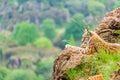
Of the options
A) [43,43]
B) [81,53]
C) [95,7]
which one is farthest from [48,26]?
[81,53]

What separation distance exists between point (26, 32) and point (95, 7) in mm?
19349

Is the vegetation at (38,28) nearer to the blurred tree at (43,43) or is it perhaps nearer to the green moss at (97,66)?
the blurred tree at (43,43)

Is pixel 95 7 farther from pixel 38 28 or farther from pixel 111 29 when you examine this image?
pixel 111 29

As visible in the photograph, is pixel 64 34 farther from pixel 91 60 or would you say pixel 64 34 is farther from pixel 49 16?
pixel 91 60

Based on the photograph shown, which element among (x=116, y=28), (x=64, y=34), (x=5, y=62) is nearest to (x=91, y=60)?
(x=116, y=28)

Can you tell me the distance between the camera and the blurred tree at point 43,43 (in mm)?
116438

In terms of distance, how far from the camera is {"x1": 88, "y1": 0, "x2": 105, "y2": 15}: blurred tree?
129 m

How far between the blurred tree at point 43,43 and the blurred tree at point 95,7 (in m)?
13.1

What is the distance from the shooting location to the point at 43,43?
402ft

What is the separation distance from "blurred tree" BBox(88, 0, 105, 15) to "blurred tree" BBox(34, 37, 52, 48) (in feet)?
42.9

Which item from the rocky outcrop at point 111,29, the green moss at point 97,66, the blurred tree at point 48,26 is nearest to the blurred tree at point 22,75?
the blurred tree at point 48,26

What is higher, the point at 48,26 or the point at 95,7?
the point at 95,7

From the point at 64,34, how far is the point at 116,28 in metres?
112

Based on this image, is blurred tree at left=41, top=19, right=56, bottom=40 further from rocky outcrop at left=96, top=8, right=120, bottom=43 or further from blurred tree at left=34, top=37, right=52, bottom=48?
rocky outcrop at left=96, top=8, right=120, bottom=43
